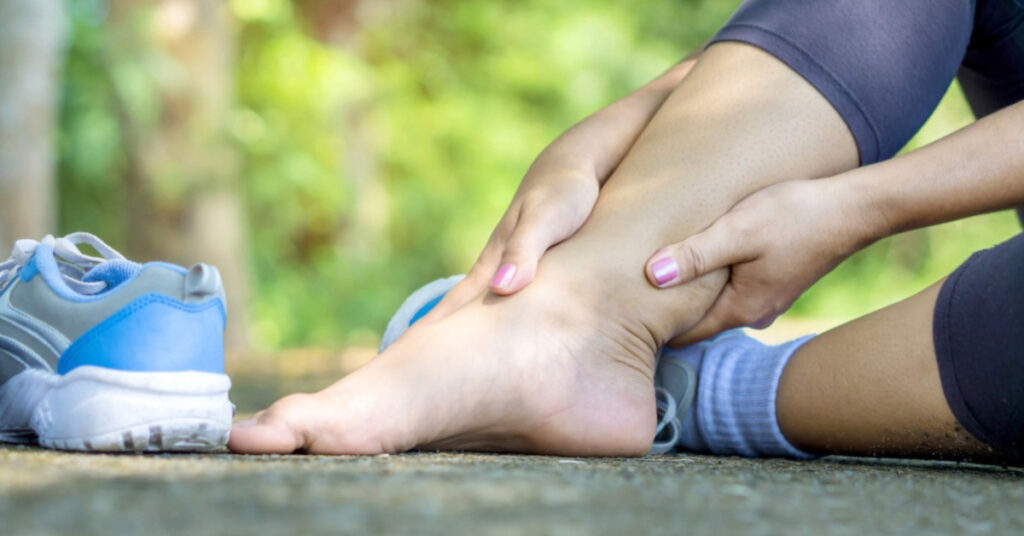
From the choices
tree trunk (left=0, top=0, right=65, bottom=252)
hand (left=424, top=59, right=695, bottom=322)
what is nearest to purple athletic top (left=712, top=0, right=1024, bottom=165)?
hand (left=424, top=59, right=695, bottom=322)

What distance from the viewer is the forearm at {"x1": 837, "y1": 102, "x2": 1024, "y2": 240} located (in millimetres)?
1147

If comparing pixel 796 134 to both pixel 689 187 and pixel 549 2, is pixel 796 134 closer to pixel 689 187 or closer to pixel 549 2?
pixel 689 187

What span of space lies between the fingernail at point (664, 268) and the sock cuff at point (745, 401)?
176 mm

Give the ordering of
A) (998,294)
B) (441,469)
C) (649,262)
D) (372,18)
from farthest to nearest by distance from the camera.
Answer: (372,18), (649,262), (998,294), (441,469)

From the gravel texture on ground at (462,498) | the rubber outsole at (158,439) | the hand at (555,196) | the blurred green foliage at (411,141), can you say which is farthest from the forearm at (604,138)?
the blurred green foliage at (411,141)

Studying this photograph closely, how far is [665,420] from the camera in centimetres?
121

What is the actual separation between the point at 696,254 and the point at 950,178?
27 cm

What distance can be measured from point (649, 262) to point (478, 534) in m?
0.60

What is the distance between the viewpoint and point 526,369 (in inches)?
42.5

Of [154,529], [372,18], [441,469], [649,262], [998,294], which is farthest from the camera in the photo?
[372,18]

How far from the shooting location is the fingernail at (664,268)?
114cm

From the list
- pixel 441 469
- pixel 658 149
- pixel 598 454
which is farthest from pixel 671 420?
pixel 441 469

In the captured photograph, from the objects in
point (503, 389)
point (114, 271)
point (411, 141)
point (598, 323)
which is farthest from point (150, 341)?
point (411, 141)

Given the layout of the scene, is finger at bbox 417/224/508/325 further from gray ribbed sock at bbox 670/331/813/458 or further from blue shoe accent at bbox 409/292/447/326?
gray ribbed sock at bbox 670/331/813/458
